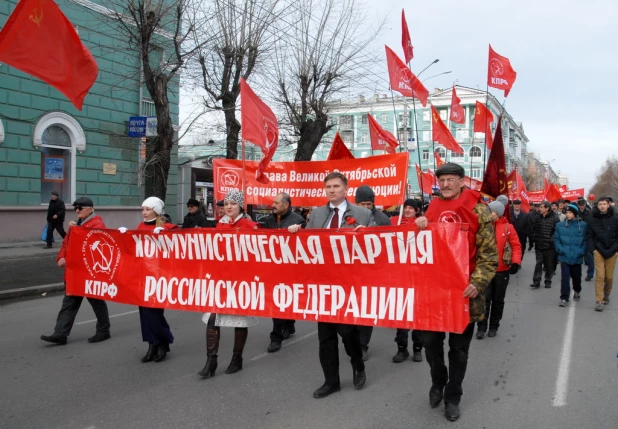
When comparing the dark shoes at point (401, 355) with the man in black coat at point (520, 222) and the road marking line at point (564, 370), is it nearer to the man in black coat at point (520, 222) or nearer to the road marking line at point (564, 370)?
the road marking line at point (564, 370)

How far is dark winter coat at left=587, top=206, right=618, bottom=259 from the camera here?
8.77 metres

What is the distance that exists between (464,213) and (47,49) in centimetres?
422

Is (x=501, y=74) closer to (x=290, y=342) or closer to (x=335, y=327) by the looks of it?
(x=290, y=342)

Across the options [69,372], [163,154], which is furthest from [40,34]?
[163,154]

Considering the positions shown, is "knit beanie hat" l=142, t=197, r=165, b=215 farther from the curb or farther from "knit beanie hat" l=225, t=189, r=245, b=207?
the curb

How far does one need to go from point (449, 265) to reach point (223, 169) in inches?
240

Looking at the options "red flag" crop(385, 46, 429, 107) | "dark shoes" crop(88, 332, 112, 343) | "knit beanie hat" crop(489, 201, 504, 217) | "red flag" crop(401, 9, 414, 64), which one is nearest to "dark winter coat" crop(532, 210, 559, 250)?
"red flag" crop(385, 46, 429, 107)

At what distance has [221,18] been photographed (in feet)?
50.1

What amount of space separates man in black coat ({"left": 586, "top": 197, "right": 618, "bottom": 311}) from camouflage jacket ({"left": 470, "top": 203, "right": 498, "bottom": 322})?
19.6ft

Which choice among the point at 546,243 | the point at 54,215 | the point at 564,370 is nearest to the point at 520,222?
the point at 546,243

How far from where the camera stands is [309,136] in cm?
1995

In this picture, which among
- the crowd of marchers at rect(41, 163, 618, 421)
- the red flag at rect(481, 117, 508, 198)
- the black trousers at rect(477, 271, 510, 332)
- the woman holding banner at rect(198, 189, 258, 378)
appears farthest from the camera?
the black trousers at rect(477, 271, 510, 332)

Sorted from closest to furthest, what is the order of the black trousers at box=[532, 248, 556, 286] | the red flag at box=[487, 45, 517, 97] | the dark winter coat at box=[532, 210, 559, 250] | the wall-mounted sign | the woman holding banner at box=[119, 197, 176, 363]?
the woman holding banner at box=[119, 197, 176, 363], the dark winter coat at box=[532, 210, 559, 250], the black trousers at box=[532, 248, 556, 286], the red flag at box=[487, 45, 517, 97], the wall-mounted sign

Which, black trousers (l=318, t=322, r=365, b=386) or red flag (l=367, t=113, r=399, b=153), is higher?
red flag (l=367, t=113, r=399, b=153)
